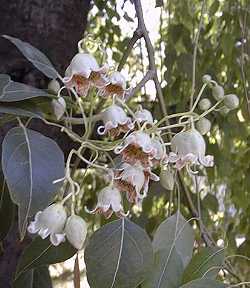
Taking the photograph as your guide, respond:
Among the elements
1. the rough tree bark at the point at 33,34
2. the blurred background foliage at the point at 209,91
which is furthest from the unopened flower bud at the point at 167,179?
the blurred background foliage at the point at 209,91

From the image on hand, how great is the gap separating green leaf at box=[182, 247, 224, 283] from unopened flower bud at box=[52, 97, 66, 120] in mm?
207

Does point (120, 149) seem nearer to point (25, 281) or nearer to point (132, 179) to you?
point (132, 179)

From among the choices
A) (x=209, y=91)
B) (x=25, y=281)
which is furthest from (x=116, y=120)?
(x=209, y=91)

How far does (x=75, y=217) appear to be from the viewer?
0.56m

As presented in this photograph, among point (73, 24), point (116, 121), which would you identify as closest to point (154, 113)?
point (73, 24)

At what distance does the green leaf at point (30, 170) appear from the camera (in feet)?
1.80

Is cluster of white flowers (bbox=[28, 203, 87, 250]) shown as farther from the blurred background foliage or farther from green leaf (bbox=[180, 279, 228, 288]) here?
the blurred background foliage

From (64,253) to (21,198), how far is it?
156mm

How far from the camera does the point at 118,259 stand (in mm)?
625

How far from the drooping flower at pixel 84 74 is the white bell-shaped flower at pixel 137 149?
71 mm

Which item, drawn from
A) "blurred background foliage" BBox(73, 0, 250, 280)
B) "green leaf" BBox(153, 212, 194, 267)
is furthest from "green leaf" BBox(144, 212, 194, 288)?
"blurred background foliage" BBox(73, 0, 250, 280)

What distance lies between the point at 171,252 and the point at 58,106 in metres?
0.20

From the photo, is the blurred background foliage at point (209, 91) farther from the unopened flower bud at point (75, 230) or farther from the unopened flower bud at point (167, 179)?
the unopened flower bud at point (75, 230)

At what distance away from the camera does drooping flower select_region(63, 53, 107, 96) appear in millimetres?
605
